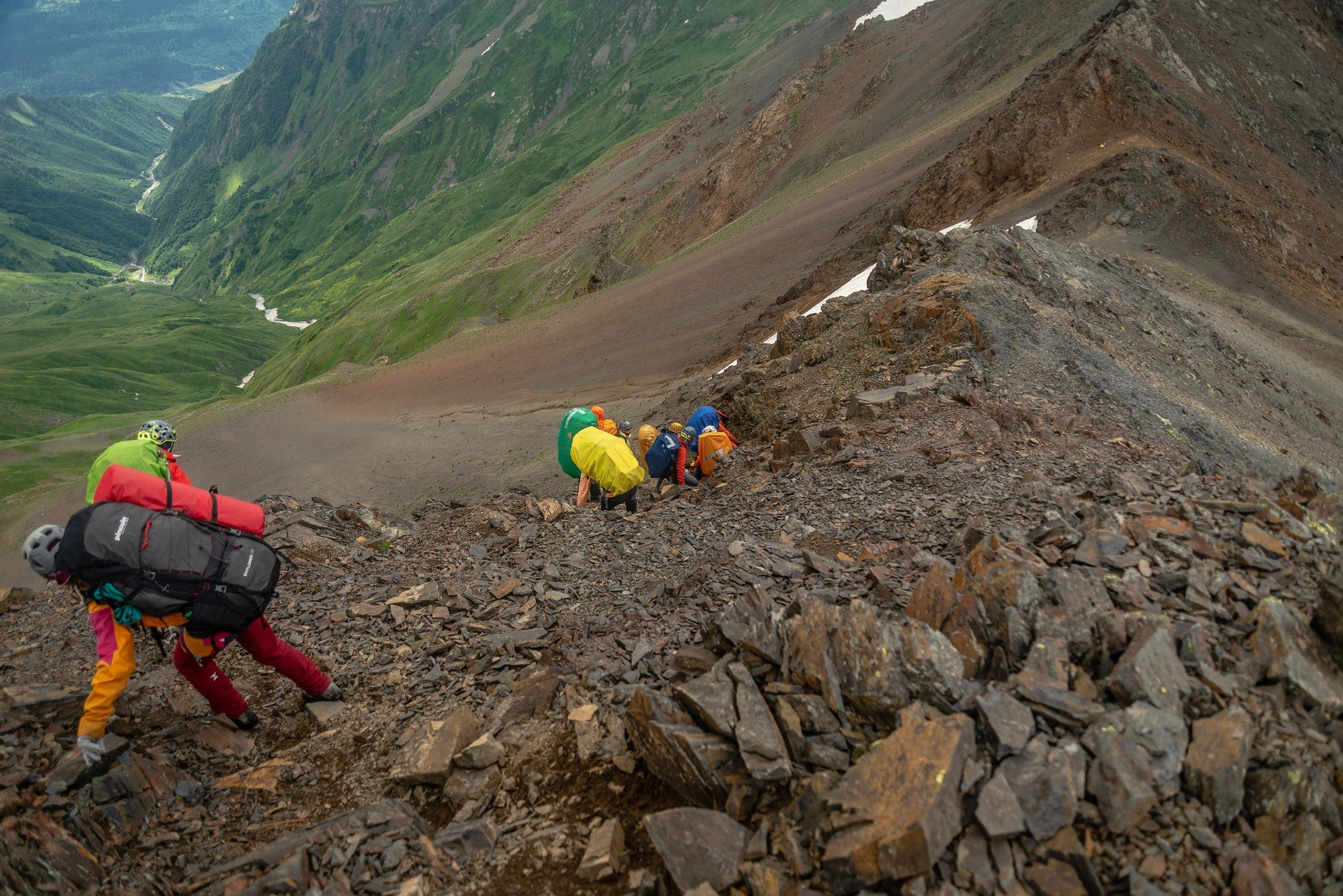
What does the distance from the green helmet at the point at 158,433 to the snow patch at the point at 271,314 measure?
149 meters

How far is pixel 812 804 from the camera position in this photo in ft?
12.9

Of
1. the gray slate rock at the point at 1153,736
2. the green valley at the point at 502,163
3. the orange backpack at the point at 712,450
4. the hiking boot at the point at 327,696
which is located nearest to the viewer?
the gray slate rock at the point at 1153,736

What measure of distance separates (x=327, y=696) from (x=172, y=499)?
88.1 inches

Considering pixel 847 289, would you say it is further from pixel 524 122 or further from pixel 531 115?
pixel 531 115

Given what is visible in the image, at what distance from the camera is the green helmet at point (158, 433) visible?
8461 millimetres

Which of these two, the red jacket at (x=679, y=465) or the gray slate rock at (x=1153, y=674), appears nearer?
the gray slate rock at (x=1153, y=674)

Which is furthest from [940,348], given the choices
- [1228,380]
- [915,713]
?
[915,713]

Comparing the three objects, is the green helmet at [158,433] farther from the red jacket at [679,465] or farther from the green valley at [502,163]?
the green valley at [502,163]

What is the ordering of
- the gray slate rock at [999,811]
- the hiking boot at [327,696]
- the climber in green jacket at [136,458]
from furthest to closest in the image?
the climber in green jacket at [136,458], the hiking boot at [327,696], the gray slate rock at [999,811]

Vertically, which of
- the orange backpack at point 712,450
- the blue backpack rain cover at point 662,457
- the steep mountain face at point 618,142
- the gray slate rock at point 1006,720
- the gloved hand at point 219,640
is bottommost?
the orange backpack at point 712,450

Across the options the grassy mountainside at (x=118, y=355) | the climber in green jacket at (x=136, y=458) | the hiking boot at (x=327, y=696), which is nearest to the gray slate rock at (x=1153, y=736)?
the hiking boot at (x=327, y=696)

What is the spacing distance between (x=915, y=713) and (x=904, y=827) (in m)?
0.68

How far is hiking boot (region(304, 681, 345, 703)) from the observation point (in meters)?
6.57

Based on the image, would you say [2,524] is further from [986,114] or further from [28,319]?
[28,319]
